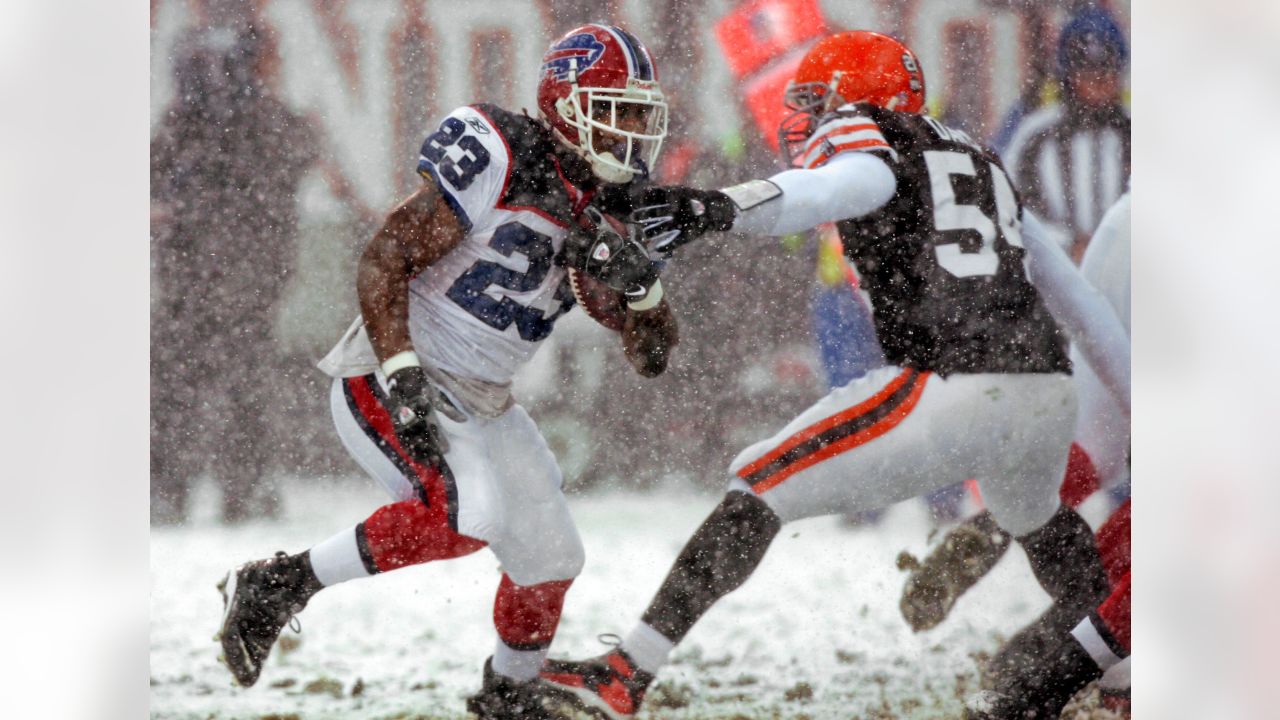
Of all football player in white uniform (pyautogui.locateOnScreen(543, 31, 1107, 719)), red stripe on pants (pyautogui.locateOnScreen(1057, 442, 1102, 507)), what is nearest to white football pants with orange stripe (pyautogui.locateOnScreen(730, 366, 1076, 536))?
football player in white uniform (pyautogui.locateOnScreen(543, 31, 1107, 719))

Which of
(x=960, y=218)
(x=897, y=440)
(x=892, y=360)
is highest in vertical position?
(x=960, y=218)

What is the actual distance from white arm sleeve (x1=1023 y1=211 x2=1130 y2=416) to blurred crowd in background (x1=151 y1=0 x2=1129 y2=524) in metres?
0.27

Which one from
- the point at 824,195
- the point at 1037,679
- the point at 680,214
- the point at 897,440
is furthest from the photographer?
the point at 1037,679

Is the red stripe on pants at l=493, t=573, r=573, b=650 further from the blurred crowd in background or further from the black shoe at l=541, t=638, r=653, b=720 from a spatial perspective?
the blurred crowd in background

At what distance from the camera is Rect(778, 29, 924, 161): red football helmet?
224 centimetres

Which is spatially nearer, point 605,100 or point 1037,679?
point 605,100

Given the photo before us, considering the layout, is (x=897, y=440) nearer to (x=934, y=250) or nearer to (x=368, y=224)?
(x=934, y=250)

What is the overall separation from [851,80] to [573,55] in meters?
0.49

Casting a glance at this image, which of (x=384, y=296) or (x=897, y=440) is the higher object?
(x=384, y=296)

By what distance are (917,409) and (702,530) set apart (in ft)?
1.30

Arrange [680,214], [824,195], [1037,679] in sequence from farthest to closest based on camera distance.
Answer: [1037,679], [824,195], [680,214]

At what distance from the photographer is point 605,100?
200 centimetres

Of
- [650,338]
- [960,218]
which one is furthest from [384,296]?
[960,218]
